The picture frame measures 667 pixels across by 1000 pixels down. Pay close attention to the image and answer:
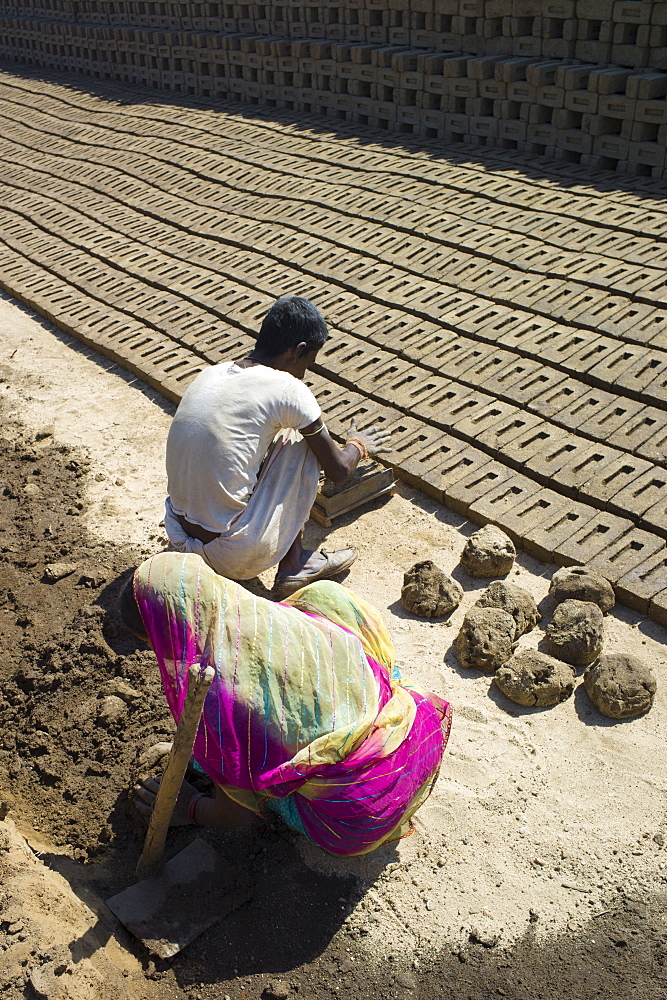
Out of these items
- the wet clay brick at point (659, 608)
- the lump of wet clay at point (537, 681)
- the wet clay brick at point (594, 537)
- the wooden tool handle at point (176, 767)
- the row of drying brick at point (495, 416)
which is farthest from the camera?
the row of drying brick at point (495, 416)

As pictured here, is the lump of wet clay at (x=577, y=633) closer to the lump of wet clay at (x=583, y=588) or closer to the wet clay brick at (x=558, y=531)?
the lump of wet clay at (x=583, y=588)

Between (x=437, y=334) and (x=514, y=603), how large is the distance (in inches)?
90.6

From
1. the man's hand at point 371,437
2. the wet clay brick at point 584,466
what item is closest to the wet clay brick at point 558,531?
the wet clay brick at point 584,466

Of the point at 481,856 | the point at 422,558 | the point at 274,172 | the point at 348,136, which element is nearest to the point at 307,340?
the point at 422,558

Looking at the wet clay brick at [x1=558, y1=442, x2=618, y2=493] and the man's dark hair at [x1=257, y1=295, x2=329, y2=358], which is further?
the wet clay brick at [x1=558, y1=442, x2=618, y2=493]

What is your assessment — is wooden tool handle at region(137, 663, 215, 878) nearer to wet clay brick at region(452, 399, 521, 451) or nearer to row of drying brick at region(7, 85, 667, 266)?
wet clay brick at region(452, 399, 521, 451)

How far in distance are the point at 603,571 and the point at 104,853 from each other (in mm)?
2148

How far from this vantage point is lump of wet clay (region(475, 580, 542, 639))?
3494mm

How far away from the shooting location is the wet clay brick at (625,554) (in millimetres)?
3646

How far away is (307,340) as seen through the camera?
11.3 feet

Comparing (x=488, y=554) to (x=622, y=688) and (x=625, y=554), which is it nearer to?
(x=625, y=554)

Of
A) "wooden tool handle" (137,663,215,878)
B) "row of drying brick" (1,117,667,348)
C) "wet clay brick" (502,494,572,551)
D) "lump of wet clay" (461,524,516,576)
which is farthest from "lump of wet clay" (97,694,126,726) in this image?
"row of drying brick" (1,117,667,348)

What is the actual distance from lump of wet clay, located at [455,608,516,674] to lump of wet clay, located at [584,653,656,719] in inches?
14.1

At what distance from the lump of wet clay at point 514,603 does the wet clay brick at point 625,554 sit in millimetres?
336
